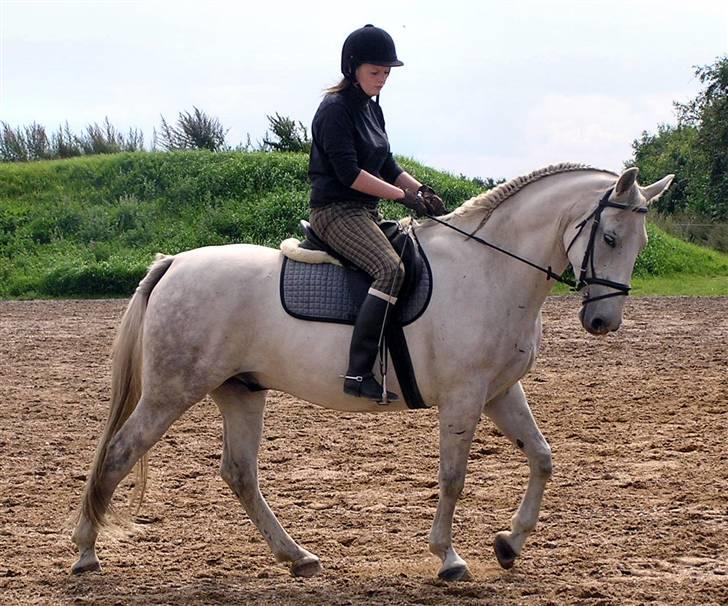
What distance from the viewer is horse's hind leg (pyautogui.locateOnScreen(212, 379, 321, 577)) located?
221 inches

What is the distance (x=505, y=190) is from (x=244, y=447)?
200cm

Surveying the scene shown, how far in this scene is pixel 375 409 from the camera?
5477mm

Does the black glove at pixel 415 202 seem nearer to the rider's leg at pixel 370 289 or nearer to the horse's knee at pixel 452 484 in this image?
the rider's leg at pixel 370 289

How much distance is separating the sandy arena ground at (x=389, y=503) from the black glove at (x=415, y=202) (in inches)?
74.6

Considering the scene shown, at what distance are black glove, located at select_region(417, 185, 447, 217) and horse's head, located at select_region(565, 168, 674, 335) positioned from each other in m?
0.88

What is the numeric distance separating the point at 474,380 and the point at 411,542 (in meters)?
1.24

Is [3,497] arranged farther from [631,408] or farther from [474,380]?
[631,408]

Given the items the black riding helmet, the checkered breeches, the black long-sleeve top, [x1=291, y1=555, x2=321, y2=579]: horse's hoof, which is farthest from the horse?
the black riding helmet

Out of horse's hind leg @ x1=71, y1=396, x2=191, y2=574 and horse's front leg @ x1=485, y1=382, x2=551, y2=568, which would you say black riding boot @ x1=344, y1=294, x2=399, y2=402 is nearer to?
horse's front leg @ x1=485, y1=382, x2=551, y2=568

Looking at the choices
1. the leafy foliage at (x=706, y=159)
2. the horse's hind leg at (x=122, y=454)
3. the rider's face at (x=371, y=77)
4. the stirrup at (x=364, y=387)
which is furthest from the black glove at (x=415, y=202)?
the leafy foliage at (x=706, y=159)

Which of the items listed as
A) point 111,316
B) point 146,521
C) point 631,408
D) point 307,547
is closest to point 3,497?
point 146,521

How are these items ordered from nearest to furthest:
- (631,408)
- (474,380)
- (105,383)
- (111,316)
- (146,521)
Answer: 1. (474,380)
2. (146,521)
3. (631,408)
4. (105,383)
5. (111,316)

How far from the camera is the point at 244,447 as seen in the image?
5688mm

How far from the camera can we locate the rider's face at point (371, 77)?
530cm
